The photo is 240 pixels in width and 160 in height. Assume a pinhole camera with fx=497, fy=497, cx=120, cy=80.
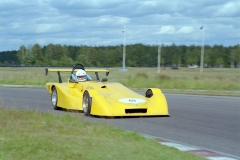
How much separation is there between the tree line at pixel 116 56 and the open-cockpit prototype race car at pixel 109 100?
85032 millimetres

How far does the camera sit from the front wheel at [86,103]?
14363mm

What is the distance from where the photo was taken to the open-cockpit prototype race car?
13.9 metres

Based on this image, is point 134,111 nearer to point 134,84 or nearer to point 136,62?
point 134,84

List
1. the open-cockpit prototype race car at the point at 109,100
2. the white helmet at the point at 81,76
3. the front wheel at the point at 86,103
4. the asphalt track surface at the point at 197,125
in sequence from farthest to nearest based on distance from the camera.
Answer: the white helmet at the point at 81,76, the front wheel at the point at 86,103, the open-cockpit prototype race car at the point at 109,100, the asphalt track surface at the point at 197,125

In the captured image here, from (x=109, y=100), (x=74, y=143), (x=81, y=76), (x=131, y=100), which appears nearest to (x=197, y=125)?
(x=131, y=100)

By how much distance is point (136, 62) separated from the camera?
119m

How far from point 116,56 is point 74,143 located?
107913 mm

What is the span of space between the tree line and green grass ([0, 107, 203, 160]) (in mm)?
90070

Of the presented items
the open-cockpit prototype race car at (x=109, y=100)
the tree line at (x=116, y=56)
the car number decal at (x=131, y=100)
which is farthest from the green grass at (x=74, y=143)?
the tree line at (x=116, y=56)

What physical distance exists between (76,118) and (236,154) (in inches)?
195

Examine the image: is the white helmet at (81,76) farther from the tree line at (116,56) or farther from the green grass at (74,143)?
the tree line at (116,56)

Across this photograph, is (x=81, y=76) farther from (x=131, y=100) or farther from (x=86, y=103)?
(x=131, y=100)

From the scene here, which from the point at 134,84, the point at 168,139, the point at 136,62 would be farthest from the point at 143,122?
the point at 136,62

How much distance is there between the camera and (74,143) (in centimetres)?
860
